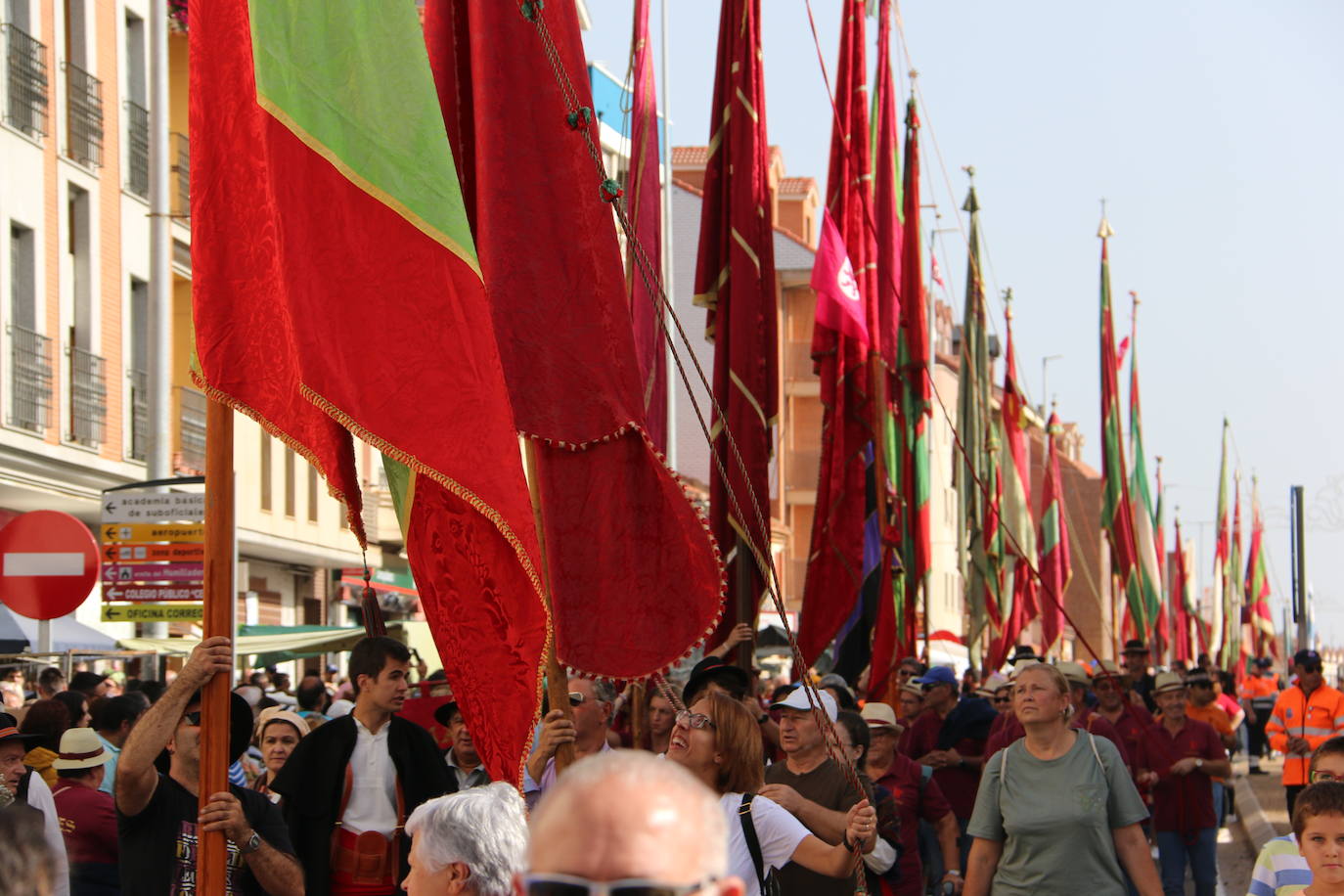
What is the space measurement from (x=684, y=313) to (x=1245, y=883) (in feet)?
115

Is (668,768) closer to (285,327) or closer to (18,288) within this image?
(285,327)

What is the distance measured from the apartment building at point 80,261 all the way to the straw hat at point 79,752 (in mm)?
13155

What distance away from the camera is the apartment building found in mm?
21656

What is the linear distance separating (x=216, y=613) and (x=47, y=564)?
259 inches

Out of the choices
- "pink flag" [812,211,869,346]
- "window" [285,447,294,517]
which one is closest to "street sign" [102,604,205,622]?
"pink flag" [812,211,869,346]

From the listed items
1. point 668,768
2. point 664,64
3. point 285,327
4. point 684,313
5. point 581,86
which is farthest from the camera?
point 684,313

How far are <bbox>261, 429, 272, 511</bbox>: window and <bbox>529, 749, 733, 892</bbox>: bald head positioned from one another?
29.0 metres

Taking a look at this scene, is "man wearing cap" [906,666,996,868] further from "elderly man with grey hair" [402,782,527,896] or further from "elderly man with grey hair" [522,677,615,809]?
"elderly man with grey hair" [402,782,527,896]

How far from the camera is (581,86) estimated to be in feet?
22.5

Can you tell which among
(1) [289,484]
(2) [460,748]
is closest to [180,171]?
(1) [289,484]

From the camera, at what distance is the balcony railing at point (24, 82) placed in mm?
21531

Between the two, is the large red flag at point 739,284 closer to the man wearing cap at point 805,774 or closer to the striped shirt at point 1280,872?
the man wearing cap at point 805,774

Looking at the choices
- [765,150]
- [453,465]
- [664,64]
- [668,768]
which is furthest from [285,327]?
[664,64]

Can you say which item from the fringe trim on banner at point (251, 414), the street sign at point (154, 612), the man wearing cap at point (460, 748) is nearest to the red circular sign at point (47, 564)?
the street sign at point (154, 612)
